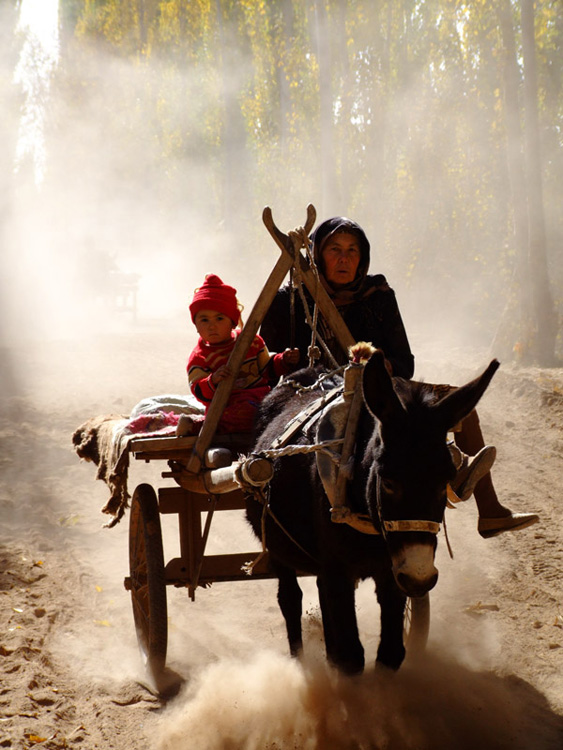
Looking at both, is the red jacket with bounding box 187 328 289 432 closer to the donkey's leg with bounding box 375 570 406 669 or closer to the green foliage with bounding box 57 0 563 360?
the donkey's leg with bounding box 375 570 406 669

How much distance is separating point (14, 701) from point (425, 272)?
21323 millimetres

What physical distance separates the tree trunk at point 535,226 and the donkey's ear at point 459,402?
416 inches

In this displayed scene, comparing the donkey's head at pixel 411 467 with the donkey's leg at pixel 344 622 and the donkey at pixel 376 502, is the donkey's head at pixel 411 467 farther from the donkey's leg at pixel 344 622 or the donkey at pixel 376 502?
the donkey's leg at pixel 344 622

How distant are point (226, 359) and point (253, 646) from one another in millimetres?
2000

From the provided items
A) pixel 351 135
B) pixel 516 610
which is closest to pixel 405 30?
pixel 351 135

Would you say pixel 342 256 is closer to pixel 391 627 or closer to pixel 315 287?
pixel 315 287

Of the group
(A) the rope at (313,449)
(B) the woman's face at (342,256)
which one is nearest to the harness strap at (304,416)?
(A) the rope at (313,449)

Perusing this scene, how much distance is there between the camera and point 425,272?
23828 millimetres

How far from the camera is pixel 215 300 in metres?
4.27

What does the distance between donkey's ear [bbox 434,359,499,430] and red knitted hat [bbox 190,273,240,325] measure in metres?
1.80

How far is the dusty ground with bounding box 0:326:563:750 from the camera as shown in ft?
11.3

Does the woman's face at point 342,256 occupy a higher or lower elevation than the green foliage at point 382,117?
lower

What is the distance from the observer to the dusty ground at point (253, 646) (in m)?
3.45

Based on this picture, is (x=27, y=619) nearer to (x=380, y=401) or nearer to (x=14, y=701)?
(x=14, y=701)
